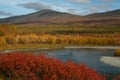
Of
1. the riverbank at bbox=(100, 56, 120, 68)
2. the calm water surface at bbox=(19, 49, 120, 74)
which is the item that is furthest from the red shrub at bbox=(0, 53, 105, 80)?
the riverbank at bbox=(100, 56, 120, 68)

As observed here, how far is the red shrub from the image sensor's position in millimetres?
16609

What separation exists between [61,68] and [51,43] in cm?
8257

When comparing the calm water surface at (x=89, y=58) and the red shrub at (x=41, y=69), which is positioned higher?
the red shrub at (x=41, y=69)

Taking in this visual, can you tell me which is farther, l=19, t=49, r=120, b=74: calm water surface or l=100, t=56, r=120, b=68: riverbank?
l=100, t=56, r=120, b=68: riverbank

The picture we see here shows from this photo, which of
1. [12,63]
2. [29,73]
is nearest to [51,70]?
[29,73]

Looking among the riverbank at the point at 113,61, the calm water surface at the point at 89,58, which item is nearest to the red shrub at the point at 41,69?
the calm water surface at the point at 89,58

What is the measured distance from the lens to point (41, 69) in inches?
715

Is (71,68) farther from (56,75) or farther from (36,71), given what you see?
(36,71)

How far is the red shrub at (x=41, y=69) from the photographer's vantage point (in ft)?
54.5

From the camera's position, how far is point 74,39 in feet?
342

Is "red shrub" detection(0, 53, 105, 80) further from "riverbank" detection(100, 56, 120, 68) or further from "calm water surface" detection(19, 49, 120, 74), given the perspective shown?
"riverbank" detection(100, 56, 120, 68)

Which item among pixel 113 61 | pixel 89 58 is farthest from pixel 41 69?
pixel 89 58

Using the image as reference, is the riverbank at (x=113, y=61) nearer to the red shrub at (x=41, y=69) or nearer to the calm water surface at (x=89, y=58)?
the calm water surface at (x=89, y=58)

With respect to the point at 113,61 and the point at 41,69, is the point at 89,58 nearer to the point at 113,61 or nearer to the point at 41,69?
the point at 113,61
